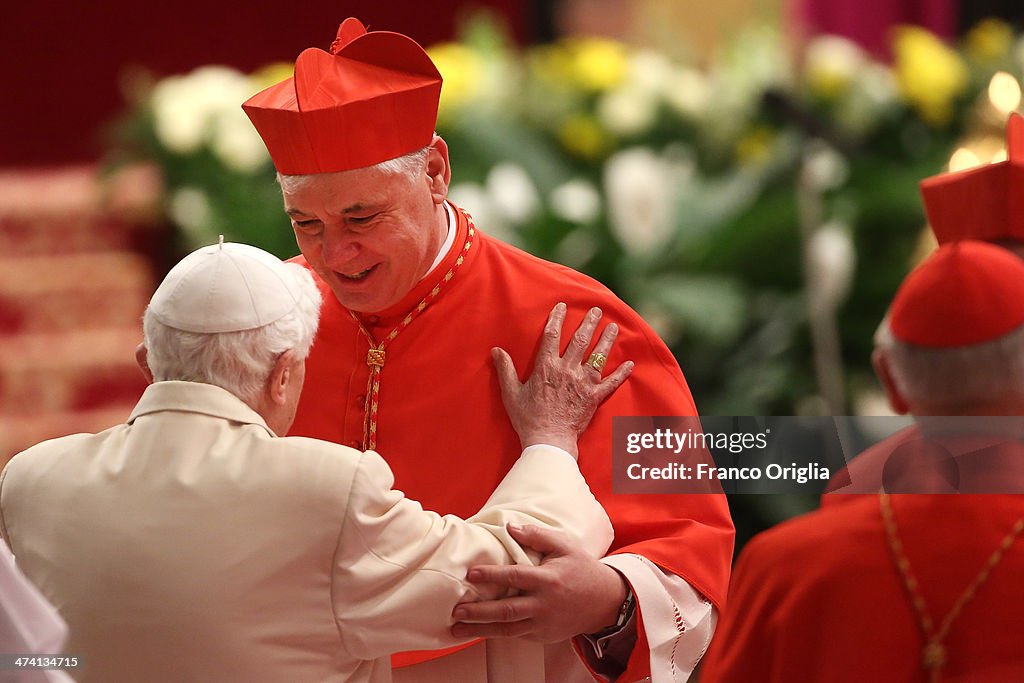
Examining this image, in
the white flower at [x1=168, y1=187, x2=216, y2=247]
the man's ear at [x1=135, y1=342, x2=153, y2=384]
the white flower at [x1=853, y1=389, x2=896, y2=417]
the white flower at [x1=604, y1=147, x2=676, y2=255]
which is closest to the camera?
the man's ear at [x1=135, y1=342, x2=153, y2=384]

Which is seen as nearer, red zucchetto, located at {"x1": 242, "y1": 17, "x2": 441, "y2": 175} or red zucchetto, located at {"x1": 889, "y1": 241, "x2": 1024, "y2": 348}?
red zucchetto, located at {"x1": 889, "y1": 241, "x2": 1024, "y2": 348}

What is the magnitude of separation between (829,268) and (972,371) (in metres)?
2.36

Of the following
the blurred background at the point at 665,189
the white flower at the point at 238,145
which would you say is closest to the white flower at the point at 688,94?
the blurred background at the point at 665,189

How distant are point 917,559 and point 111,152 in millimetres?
4491

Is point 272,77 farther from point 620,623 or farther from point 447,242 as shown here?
point 620,623

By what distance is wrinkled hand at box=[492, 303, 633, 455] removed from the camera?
277 cm

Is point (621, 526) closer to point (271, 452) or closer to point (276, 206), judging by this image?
point (271, 452)

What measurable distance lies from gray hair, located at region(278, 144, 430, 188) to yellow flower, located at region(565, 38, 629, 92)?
8.46 feet

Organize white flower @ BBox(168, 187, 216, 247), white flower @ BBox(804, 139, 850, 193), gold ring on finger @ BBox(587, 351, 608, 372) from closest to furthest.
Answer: gold ring on finger @ BBox(587, 351, 608, 372)
white flower @ BBox(804, 139, 850, 193)
white flower @ BBox(168, 187, 216, 247)

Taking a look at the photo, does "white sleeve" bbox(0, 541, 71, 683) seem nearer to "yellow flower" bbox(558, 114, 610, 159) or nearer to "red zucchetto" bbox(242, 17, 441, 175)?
"red zucchetto" bbox(242, 17, 441, 175)

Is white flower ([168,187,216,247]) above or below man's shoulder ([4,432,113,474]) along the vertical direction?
above

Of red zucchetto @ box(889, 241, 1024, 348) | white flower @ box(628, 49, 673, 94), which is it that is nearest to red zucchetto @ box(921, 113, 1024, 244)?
red zucchetto @ box(889, 241, 1024, 348)

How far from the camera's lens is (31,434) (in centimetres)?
616

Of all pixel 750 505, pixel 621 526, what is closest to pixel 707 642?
pixel 621 526
